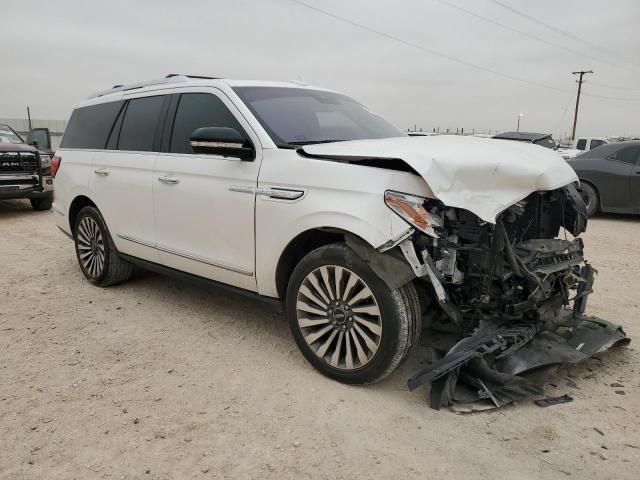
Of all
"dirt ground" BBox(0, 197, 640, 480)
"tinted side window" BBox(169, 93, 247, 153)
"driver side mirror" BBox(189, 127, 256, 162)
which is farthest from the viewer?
"tinted side window" BBox(169, 93, 247, 153)

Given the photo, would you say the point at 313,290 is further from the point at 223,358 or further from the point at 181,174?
the point at 181,174

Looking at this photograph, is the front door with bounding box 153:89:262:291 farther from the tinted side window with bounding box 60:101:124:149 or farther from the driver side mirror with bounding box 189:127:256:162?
the tinted side window with bounding box 60:101:124:149

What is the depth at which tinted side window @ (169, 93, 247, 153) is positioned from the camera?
12.2ft

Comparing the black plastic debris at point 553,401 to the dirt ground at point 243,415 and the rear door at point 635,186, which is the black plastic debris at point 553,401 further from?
the rear door at point 635,186

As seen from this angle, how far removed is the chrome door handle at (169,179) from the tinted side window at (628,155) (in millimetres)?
8555

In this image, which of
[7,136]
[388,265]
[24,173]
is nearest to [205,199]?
[388,265]

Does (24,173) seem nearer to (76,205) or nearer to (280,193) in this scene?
(76,205)

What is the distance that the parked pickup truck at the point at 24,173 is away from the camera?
9.53m

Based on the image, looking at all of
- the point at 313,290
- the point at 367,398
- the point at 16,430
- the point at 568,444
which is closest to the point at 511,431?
the point at 568,444

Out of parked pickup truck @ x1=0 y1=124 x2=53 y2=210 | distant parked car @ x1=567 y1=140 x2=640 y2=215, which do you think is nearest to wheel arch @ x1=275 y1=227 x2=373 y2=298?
distant parked car @ x1=567 y1=140 x2=640 y2=215

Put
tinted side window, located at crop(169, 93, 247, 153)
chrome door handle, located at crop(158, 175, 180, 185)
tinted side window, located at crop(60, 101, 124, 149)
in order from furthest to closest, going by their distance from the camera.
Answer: tinted side window, located at crop(60, 101, 124, 149), chrome door handle, located at crop(158, 175, 180, 185), tinted side window, located at crop(169, 93, 247, 153)

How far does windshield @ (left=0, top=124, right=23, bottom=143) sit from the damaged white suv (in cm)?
812

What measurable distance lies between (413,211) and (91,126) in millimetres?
3830

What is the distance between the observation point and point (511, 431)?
2.68 meters
